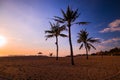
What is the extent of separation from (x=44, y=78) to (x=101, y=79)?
4.71m

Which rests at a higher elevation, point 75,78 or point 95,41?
point 95,41

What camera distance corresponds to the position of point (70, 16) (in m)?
25.1

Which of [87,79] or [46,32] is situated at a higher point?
[46,32]

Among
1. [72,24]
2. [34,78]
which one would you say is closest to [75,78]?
[34,78]

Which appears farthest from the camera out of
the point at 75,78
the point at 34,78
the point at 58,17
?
the point at 58,17

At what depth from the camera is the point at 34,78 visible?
13164mm

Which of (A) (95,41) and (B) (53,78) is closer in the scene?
(B) (53,78)

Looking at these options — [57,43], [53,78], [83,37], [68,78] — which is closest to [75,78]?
[68,78]

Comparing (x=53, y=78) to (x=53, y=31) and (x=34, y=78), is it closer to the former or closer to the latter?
(x=34, y=78)

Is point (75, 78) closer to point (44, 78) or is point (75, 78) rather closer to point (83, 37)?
point (44, 78)

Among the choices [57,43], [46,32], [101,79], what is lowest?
[101,79]

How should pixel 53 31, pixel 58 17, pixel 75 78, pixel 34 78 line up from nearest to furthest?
pixel 34 78
pixel 75 78
pixel 58 17
pixel 53 31

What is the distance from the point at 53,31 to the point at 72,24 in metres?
9.51

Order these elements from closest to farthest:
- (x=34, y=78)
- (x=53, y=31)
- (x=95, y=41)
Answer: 1. (x=34, y=78)
2. (x=53, y=31)
3. (x=95, y=41)
